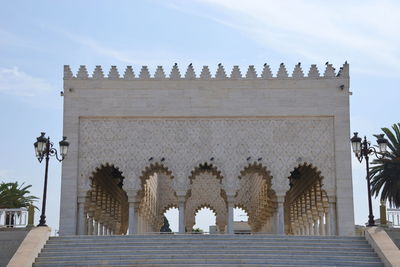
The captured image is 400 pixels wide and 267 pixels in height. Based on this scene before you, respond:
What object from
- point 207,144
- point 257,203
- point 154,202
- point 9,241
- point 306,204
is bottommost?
point 9,241

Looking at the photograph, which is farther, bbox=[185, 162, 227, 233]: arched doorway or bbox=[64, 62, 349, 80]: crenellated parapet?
bbox=[185, 162, 227, 233]: arched doorway

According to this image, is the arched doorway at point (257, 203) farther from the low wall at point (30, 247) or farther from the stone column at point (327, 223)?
the low wall at point (30, 247)

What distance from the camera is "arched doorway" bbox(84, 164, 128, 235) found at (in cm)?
2827

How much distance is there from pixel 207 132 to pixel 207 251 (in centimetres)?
773

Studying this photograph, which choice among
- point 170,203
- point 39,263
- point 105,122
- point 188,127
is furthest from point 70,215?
point 170,203

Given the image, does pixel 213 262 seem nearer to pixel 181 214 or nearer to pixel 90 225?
pixel 181 214

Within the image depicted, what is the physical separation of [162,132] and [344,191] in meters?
6.65

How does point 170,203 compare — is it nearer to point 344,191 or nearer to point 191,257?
point 344,191

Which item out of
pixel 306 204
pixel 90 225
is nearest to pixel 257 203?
pixel 306 204

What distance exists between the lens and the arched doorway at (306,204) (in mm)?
27886

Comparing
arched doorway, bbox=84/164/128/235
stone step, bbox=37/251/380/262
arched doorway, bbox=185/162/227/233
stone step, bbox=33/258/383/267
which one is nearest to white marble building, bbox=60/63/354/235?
arched doorway, bbox=84/164/128/235

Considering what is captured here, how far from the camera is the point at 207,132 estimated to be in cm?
2659

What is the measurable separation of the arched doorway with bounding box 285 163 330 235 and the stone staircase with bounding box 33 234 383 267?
646cm

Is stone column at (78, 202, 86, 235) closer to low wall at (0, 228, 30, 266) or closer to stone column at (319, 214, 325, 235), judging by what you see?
low wall at (0, 228, 30, 266)
